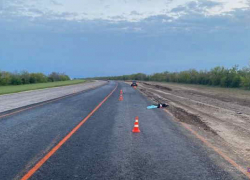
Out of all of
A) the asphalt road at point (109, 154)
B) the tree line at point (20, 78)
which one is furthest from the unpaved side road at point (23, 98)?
the tree line at point (20, 78)

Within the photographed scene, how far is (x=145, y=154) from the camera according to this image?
24.9ft

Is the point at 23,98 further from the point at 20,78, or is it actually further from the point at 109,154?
the point at 20,78

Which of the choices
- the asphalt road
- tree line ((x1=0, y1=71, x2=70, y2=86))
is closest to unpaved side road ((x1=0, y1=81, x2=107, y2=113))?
the asphalt road

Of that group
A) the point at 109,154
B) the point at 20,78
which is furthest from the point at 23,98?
the point at 20,78

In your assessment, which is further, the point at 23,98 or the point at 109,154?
the point at 23,98

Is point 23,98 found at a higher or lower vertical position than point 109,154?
lower

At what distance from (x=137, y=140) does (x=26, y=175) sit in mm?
4086

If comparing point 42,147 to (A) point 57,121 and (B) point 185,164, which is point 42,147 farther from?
(A) point 57,121

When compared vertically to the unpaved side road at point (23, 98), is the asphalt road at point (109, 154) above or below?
above

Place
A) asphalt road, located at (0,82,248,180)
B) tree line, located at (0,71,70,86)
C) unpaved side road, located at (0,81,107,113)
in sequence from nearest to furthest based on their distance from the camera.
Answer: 1. asphalt road, located at (0,82,248,180)
2. unpaved side road, located at (0,81,107,113)
3. tree line, located at (0,71,70,86)

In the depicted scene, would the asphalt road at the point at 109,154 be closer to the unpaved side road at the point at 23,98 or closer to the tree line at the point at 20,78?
the unpaved side road at the point at 23,98

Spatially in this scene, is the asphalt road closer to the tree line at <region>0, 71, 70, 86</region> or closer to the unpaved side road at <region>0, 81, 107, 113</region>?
the unpaved side road at <region>0, 81, 107, 113</region>

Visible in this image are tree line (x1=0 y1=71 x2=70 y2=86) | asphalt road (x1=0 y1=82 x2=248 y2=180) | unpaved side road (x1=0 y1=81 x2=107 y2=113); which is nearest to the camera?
asphalt road (x1=0 y1=82 x2=248 y2=180)

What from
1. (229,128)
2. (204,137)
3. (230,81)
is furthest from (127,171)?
(230,81)
